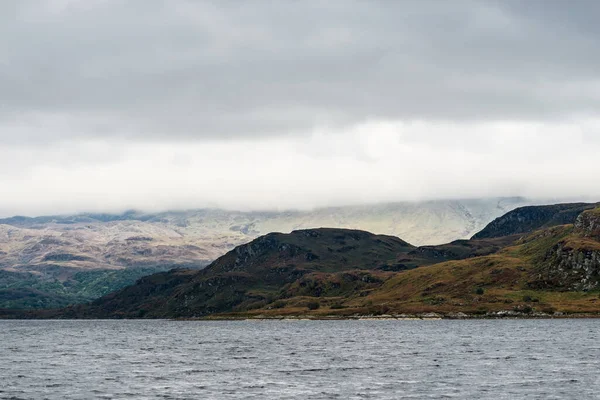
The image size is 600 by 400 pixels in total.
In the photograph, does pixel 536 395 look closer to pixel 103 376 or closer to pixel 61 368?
pixel 103 376

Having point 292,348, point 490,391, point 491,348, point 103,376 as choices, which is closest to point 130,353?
point 292,348

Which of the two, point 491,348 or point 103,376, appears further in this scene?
point 491,348

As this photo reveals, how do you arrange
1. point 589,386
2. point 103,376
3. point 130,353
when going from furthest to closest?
point 130,353 < point 103,376 < point 589,386

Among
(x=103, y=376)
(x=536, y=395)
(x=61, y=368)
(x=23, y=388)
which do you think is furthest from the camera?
(x=61, y=368)

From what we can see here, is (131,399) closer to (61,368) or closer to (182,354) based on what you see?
(61,368)

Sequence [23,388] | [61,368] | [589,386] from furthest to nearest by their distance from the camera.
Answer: [61,368] < [23,388] < [589,386]

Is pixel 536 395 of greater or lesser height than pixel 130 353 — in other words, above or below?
above

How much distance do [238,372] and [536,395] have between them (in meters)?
54.8

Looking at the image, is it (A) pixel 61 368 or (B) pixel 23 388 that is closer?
(B) pixel 23 388

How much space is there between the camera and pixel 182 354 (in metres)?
176

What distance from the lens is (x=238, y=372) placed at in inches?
4943

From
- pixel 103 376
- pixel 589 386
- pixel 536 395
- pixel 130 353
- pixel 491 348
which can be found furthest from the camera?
pixel 130 353

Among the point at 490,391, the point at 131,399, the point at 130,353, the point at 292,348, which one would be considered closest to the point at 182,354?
the point at 130,353

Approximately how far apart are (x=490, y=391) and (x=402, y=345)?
3889 inches
